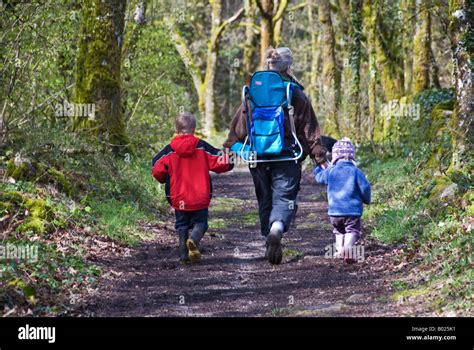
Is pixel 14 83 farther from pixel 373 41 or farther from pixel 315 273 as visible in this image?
pixel 373 41

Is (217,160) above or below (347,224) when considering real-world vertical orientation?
above

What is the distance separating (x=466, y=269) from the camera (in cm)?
816

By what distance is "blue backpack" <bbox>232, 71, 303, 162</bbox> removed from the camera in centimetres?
990

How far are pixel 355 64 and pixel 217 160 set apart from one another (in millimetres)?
12963

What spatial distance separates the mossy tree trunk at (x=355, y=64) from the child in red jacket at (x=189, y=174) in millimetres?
12624

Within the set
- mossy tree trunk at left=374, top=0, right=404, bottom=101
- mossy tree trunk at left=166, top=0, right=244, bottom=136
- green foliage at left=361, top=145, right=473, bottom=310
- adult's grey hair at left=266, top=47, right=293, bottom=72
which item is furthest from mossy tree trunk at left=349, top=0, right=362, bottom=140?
mossy tree trunk at left=166, top=0, right=244, bottom=136

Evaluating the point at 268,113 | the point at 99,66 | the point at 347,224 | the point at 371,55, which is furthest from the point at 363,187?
the point at 371,55

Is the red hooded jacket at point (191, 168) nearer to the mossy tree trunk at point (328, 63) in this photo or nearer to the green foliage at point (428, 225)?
the green foliage at point (428, 225)

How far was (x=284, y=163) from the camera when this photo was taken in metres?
10.1

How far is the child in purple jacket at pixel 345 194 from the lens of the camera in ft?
33.5

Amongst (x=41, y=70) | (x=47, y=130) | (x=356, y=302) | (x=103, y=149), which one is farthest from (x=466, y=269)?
(x=41, y=70)

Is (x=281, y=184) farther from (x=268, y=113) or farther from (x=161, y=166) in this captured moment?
(x=161, y=166)

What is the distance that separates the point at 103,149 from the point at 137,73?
716 centimetres

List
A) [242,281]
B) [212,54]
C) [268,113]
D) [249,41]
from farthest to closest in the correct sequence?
[212,54] < [249,41] < [268,113] < [242,281]
